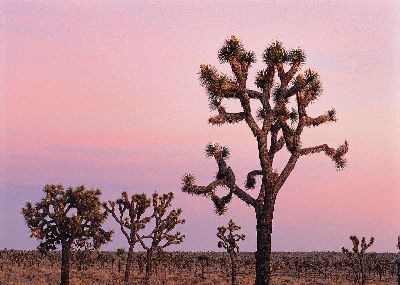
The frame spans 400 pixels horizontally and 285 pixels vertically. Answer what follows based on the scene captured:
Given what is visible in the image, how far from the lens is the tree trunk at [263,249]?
713 inches

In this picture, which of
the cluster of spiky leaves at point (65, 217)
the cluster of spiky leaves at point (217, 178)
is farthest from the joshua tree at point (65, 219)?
the cluster of spiky leaves at point (217, 178)

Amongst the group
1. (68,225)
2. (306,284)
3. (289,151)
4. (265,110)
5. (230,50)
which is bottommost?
(306,284)

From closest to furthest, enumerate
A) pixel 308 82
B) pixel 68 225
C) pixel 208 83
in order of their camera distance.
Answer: pixel 208 83
pixel 308 82
pixel 68 225

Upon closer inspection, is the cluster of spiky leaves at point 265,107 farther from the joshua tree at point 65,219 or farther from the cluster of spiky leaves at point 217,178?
the joshua tree at point 65,219

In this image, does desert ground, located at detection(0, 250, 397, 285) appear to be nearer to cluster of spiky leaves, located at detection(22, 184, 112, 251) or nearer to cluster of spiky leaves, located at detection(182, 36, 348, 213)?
cluster of spiky leaves, located at detection(22, 184, 112, 251)

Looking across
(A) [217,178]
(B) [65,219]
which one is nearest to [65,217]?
(B) [65,219]

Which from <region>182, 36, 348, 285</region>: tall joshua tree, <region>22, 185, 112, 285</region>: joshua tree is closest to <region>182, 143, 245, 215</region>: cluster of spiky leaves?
<region>182, 36, 348, 285</region>: tall joshua tree

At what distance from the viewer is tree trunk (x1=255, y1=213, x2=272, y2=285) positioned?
1811cm

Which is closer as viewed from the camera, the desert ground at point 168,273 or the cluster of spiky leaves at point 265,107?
the cluster of spiky leaves at point 265,107

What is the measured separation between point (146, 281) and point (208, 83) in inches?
1008

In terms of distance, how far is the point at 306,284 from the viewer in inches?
2013

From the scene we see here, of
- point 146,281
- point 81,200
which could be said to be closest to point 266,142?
point 81,200

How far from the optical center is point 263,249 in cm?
1827

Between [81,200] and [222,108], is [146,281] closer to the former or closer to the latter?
[81,200]
